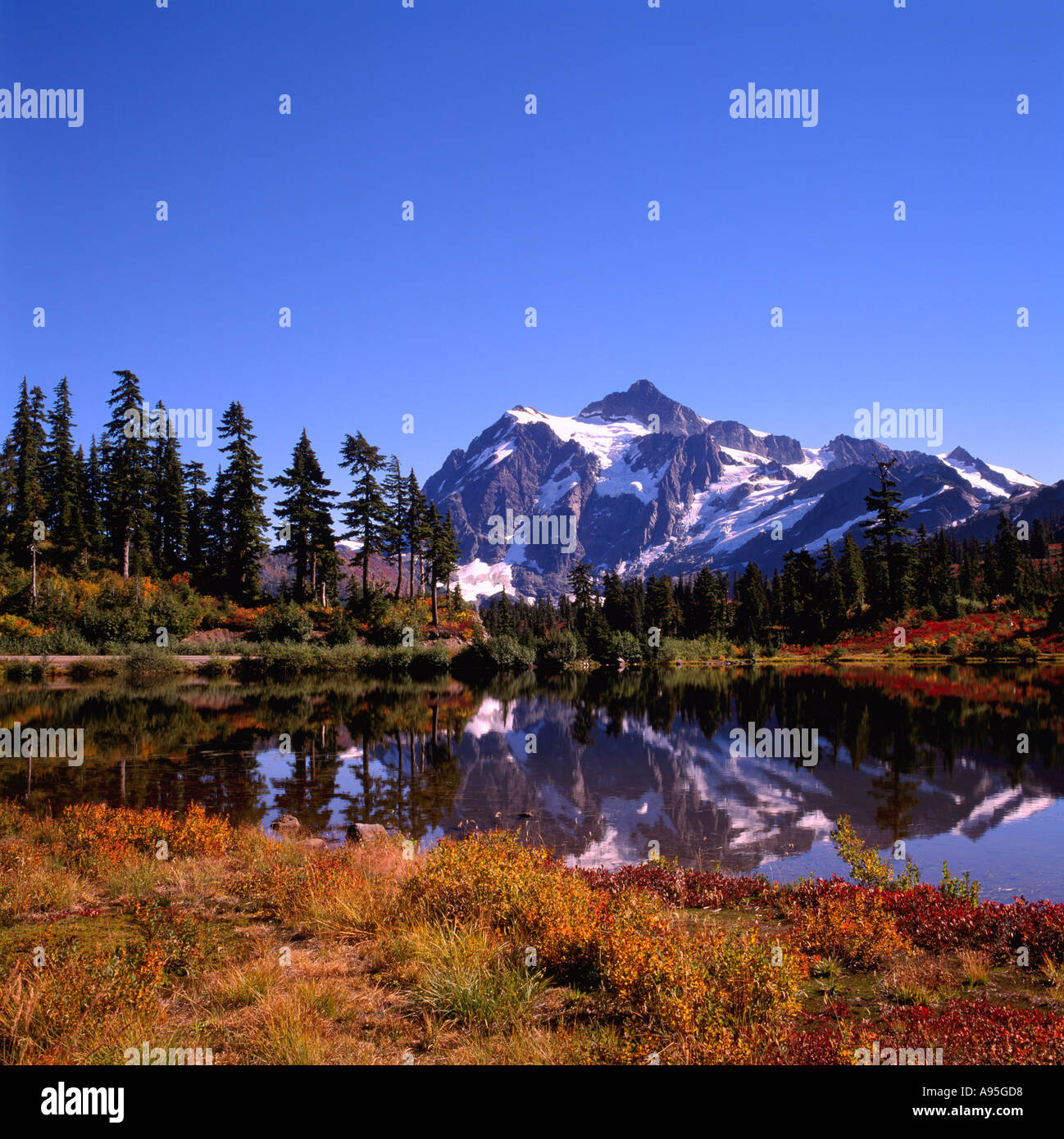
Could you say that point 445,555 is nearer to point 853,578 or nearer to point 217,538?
point 217,538

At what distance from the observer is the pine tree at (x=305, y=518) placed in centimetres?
6938

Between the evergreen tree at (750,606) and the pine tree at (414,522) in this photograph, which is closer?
the pine tree at (414,522)

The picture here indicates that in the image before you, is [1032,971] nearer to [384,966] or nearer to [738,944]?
[738,944]

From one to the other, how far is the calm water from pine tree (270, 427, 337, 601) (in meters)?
27.8

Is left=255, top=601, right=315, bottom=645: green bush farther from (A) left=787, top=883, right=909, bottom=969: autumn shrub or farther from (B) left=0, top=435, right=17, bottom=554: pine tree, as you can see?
(A) left=787, top=883, right=909, bottom=969: autumn shrub

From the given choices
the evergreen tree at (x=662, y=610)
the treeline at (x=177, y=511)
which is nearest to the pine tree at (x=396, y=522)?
Answer: the treeline at (x=177, y=511)

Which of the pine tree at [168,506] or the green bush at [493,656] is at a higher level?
the pine tree at [168,506]

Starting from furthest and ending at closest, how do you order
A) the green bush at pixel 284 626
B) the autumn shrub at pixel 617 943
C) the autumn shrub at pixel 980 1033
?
the green bush at pixel 284 626, the autumn shrub at pixel 617 943, the autumn shrub at pixel 980 1033

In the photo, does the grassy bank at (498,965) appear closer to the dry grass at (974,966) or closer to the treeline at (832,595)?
the dry grass at (974,966)

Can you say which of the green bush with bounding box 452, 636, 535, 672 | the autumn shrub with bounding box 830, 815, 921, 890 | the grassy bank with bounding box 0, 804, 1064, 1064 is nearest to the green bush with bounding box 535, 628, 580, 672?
the green bush with bounding box 452, 636, 535, 672

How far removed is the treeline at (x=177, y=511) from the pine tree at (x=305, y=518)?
0.38 ft

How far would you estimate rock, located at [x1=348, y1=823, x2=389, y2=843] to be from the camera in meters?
14.6
